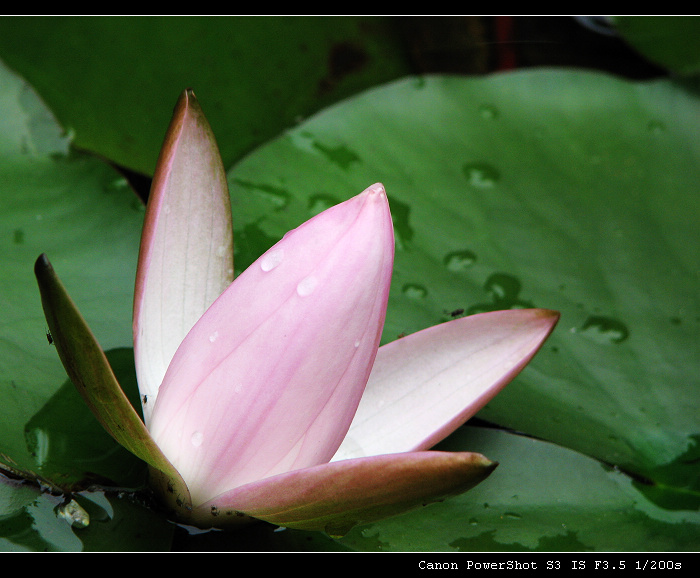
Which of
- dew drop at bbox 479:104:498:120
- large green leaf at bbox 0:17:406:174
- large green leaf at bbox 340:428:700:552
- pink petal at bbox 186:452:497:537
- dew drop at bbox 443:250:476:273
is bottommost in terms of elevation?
large green leaf at bbox 340:428:700:552

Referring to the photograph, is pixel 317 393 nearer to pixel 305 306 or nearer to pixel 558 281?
pixel 305 306

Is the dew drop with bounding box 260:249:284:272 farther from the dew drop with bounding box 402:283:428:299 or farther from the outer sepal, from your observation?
the dew drop with bounding box 402:283:428:299

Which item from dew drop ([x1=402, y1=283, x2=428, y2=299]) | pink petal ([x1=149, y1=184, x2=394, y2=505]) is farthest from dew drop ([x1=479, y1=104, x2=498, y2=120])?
pink petal ([x1=149, y1=184, x2=394, y2=505])

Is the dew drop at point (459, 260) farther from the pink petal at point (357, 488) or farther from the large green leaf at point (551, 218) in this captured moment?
the pink petal at point (357, 488)

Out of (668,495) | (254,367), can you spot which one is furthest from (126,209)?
(668,495)

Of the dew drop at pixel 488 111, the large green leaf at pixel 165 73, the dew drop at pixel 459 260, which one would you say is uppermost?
the large green leaf at pixel 165 73

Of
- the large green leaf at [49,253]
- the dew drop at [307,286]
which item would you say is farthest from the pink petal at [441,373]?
the large green leaf at [49,253]
